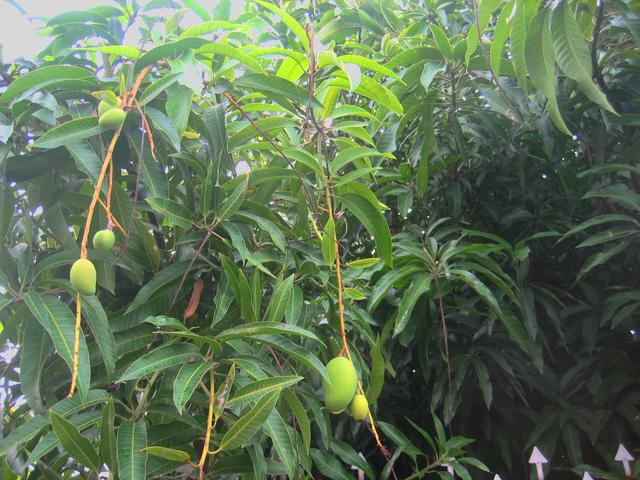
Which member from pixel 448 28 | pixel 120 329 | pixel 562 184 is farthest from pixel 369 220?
pixel 448 28

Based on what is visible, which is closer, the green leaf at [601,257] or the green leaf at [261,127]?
the green leaf at [261,127]

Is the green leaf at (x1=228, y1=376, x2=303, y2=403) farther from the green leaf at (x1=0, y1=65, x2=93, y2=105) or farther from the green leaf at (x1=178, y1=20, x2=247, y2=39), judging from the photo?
the green leaf at (x1=178, y1=20, x2=247, y2=39)

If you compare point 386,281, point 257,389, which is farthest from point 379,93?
point 257,389

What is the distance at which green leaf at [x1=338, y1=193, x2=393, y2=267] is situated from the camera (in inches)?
44.5

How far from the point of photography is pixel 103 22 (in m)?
1.22

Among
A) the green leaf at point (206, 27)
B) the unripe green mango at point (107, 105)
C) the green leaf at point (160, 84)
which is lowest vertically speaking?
the unripe green mango at point (107, 105)

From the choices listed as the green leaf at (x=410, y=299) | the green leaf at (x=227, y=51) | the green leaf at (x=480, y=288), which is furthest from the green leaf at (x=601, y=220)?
the green leaf at (x=227, y=51)

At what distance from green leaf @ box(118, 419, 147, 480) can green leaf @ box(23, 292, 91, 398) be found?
0.10 metres

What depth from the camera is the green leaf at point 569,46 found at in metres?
0.95

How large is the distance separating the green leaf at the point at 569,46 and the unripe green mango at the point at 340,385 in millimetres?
595

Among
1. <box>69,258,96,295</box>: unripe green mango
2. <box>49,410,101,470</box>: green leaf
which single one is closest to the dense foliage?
<box>49,410,101,470</box>: green leaf

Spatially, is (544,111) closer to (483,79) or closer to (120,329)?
(483,79)

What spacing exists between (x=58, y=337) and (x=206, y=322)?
1.15 ft

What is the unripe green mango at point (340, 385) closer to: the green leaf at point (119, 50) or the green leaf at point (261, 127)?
the green leaf at point (261, 127)
